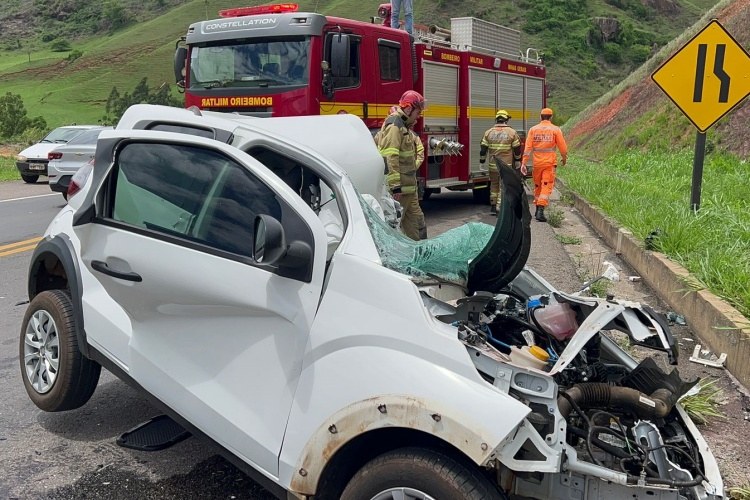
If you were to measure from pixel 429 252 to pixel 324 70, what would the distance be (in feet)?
22.0

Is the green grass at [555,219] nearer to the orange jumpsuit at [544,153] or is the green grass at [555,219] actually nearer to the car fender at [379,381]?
the orange jumpsuit at [544,153]

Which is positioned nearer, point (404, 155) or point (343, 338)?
point (343, 338)

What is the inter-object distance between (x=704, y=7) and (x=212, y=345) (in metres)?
115

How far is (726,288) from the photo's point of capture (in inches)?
217

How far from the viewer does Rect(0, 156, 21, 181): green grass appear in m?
21.4

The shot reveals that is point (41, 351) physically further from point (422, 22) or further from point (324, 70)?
point (422, 22)

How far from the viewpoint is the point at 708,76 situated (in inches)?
301

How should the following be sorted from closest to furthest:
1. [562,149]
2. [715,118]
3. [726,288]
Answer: [726,288] < [715,118] < [562,149]

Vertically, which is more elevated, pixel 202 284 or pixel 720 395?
pixel 202 284

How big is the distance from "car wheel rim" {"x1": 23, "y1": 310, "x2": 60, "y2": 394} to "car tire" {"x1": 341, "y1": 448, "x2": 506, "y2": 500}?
7.63 feet

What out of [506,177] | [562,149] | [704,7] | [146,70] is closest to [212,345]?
[506,177]

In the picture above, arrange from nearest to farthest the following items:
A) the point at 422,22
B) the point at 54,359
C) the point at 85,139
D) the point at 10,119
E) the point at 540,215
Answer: the point at 54,359, the point at 540,215, the point at 85,139, the point at 10,119, the point at 422,22

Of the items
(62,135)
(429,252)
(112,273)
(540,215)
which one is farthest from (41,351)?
(62,135)

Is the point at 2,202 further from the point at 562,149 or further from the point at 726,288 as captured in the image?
the point at 726,288
